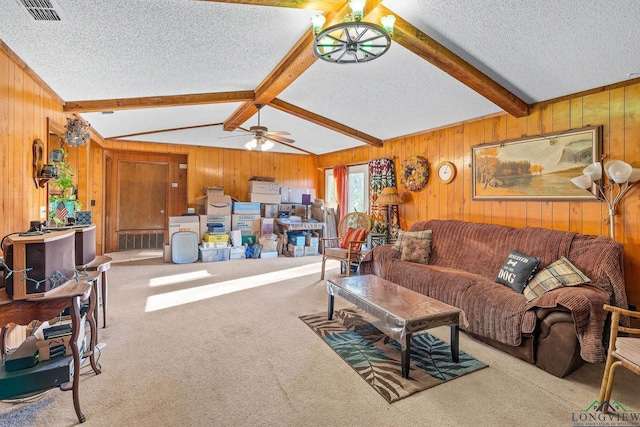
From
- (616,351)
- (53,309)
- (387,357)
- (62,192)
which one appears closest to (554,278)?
(616,351)

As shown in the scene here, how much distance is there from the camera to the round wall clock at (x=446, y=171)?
4.39 meters

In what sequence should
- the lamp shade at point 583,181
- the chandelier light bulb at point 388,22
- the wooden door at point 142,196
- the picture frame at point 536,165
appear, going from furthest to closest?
the wooden door at point 142,196
the picture frame at point 536,165
the lamp shade at point 583,181
the chandelier light bulb at point 388,22

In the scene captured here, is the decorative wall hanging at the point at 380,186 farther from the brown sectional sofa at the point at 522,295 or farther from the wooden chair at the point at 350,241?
the brown sectional sofa at the point at 522,295

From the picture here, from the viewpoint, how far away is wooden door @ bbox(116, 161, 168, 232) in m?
6.91

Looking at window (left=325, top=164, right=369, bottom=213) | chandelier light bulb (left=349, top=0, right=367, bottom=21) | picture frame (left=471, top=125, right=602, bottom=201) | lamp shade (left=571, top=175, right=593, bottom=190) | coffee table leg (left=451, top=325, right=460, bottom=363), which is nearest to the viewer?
chandelier light bulb (left=349, top=0, right=367, bottom=21)

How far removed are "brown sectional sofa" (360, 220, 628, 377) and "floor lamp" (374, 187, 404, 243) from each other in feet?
3.83

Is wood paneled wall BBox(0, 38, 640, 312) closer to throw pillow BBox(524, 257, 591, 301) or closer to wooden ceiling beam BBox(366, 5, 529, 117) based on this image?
wooden ceiling beam BBox(366, 5, 529, 117)

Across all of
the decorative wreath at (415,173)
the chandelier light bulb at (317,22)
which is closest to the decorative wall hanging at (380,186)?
the decorative wreath at (415,173)

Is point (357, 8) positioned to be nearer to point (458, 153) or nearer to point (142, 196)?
point (458, 153)

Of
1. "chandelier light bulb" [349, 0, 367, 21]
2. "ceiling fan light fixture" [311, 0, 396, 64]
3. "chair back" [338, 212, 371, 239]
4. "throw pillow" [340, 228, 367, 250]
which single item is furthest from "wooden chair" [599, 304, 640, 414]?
"chair back" [338, 212, 371, 239]

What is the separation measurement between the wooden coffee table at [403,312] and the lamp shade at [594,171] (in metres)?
1.87

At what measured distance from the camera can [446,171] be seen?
177 inches

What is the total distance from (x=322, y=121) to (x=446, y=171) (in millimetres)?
2045

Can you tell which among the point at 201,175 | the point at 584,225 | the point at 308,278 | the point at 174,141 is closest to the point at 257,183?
the point at 201,175
